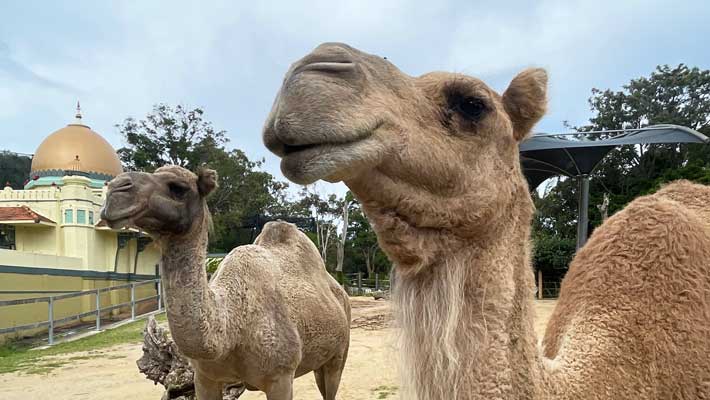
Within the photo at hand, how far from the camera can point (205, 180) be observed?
2920mm

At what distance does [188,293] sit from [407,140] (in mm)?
1943

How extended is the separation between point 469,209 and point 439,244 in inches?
5.0

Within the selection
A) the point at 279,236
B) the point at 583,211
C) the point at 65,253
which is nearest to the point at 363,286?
the point at 65,253

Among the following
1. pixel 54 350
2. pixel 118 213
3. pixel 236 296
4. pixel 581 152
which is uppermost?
pixel 581 152

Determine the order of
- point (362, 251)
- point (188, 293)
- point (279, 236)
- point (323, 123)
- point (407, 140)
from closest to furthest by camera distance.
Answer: point (323, 123) → point (407, 140) → point (188, 293) → point (279, 236) → point (362, 251)

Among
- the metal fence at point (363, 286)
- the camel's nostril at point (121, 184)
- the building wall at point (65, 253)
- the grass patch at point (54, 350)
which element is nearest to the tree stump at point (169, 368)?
the camel's nostril at point (121, 184)

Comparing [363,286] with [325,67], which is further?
[363,286]

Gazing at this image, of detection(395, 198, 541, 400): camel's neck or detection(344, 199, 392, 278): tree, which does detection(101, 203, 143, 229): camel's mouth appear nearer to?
detection(395, 198, 541, 400): camel's neck

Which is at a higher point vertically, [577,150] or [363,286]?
[577,150]

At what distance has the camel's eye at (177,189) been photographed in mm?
2754

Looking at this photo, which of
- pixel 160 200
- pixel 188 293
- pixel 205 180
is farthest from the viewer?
pixel 205 180

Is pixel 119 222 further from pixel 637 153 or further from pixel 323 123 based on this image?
pixel 637 153

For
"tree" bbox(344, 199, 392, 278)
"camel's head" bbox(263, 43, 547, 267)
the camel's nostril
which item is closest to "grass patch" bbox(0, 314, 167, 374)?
the camel's nostril

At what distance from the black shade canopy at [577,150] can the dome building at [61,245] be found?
15.0m
